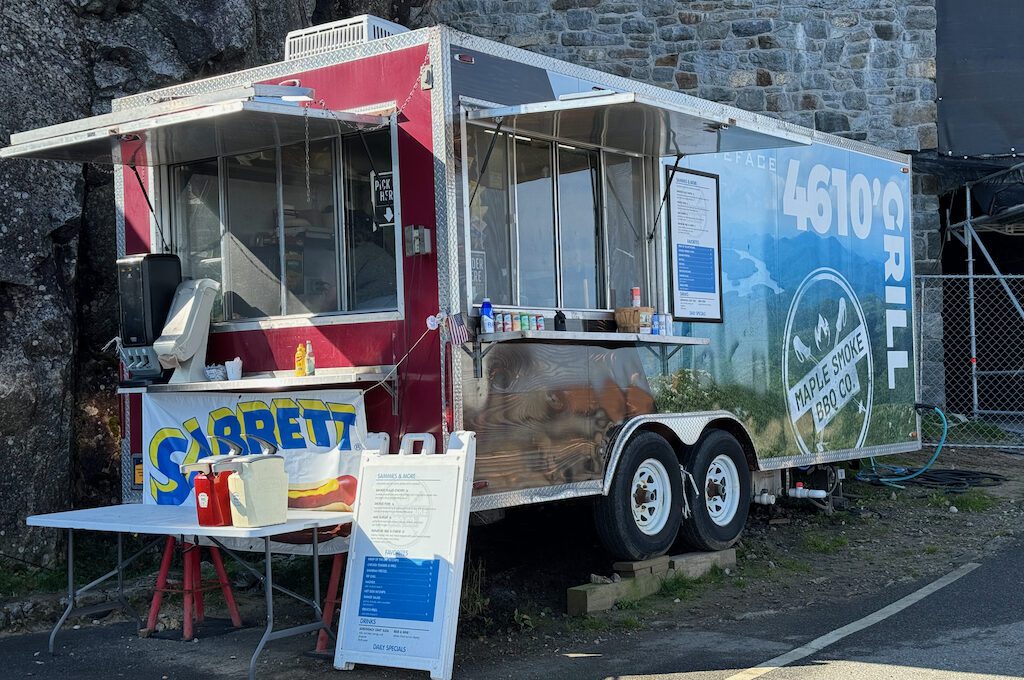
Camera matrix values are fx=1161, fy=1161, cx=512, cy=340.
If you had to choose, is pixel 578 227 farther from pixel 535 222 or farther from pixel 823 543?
pixel 823 543

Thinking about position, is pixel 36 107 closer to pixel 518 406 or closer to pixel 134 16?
pixel 134 16

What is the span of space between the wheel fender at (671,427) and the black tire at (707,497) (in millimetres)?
121

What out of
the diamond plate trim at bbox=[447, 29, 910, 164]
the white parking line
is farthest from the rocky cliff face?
the white parking line

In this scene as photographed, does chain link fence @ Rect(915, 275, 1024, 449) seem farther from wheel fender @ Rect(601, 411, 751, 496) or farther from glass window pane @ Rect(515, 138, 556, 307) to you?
glass window pane @ Rect(515, 138, 556, 307)

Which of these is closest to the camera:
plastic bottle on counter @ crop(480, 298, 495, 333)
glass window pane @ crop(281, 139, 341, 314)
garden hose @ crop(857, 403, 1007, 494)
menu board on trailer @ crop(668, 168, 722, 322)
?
plastic bottle on counter @ crop(480, 298, 495, 333)

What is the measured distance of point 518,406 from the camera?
6.71 meters

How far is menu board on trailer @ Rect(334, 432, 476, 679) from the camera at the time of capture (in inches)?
221

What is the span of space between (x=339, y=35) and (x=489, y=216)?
154 centimetres

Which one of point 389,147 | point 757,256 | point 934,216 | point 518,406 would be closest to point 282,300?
point 389,147

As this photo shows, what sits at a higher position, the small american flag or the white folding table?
the small american flag

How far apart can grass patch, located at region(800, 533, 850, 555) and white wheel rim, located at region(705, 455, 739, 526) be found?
792 millimetres

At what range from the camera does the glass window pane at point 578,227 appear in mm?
7395

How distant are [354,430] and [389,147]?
164cm

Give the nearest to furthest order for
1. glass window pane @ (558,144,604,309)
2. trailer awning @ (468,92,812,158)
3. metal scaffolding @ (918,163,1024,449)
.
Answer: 1. trailer awning @ (468,92,812,158)
2. glass window pane @ (558,144,604,309)
3. metal scaffolding @ (918,163,1024,449)
